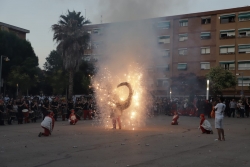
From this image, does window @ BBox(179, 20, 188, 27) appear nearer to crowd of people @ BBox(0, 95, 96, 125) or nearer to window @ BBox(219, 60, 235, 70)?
crowd of people @ BBox(0, 95, 96, 125)

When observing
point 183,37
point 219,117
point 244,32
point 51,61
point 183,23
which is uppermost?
point 244,32

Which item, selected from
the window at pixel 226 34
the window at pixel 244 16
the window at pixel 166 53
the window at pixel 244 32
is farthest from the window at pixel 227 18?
the window at pixel 166 53

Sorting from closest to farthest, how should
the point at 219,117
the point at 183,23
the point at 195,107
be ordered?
1. the point at 219,117
2. the point at 183,23
3. the point at 195,107

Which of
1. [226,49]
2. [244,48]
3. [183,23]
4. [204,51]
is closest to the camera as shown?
[183,23]

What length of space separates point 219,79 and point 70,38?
1992 cm

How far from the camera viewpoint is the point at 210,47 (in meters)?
47.5

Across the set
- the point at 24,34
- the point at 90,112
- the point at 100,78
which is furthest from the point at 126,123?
the point at 24,34

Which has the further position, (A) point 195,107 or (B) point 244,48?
(B) point 244,48

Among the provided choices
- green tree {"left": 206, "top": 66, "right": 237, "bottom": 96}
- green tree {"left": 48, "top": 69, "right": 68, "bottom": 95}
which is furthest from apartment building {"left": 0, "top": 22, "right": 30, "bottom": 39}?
green tree {"left": 206, "top": 66, "right": 237, "bottom": 96}

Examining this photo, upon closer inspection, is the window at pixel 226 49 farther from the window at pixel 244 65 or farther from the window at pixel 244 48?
the window at pixel 244 65

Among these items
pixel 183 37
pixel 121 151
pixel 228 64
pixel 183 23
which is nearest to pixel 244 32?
pixel 228 64

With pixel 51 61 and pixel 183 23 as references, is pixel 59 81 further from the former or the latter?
pixel 183 23

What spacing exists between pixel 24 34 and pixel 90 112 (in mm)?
52246

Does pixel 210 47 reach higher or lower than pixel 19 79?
higher
